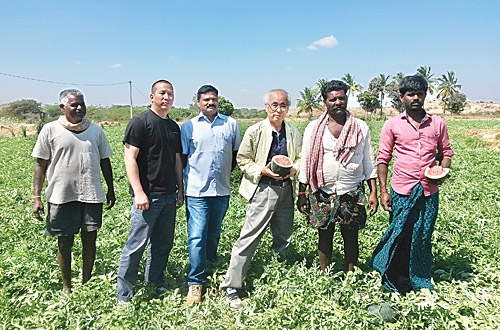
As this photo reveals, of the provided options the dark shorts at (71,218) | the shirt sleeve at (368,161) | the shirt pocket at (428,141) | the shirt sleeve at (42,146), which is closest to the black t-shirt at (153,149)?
the dark shorts at (71,218)

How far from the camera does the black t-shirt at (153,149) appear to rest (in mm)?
3348

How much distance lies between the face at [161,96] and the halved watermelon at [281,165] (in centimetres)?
106

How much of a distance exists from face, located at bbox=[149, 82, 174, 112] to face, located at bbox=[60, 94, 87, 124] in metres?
0.61

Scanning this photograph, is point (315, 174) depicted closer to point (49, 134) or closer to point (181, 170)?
point (181, 170)

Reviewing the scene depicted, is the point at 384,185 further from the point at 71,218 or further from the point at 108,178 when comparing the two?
the point at 71,218

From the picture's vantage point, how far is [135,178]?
3332 millimetres

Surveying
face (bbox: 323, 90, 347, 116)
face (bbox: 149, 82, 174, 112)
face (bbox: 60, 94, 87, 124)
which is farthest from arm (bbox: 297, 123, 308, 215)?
face (bbox: 60, 94, 87, 124)

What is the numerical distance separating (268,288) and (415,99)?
2.03 meters

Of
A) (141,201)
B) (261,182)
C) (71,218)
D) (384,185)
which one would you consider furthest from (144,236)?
(384,185)

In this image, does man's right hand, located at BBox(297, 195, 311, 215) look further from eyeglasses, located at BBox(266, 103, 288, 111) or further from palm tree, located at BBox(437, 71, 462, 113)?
palm tree, located at BBox(437, 71, 462, 113)

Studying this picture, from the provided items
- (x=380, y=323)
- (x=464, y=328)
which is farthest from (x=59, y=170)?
(x=464, y=328)

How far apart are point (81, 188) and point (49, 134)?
54 cm

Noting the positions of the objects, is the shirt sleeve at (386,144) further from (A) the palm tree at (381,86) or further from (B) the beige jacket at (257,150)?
(A) the palm tree at (381,86)

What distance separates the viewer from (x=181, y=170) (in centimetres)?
374
